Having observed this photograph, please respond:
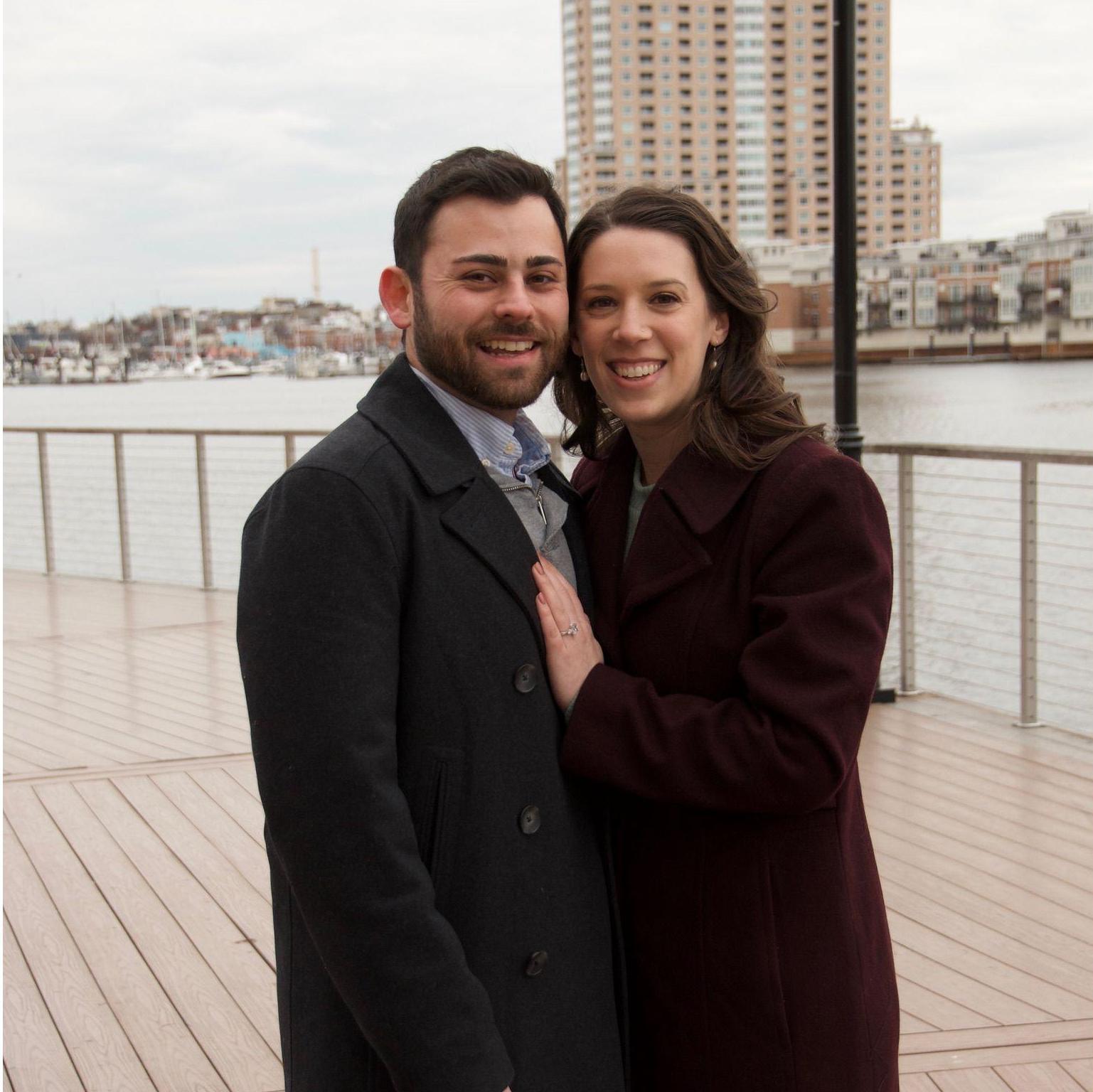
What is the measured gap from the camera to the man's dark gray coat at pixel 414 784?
104 cm

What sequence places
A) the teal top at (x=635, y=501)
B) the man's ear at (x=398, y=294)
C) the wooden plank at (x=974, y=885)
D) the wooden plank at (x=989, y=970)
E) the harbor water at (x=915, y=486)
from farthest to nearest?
the harbor water at (x=915, y=486)
the wooden plank at (x=974, y=885)
the wooden plank at (x=989, y=970)
the teal top at (x=635, y=501)
the man's ear at (x=398, y=294)

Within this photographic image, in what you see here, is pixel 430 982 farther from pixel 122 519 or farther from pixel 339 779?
pixel 122 519

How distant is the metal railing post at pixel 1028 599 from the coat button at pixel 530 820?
304cm

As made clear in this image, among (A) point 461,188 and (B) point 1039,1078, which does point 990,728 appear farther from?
(A) point 461,188

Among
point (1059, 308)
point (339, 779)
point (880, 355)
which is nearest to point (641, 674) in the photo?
point (339, 779)

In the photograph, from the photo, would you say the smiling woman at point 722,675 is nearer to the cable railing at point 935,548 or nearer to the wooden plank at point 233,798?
the wooden plank at point 233,798

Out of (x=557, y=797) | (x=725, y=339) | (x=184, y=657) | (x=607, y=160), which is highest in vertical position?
(x=607, y=160)

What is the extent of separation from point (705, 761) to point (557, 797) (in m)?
0.15

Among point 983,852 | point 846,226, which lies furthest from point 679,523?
point 846,226

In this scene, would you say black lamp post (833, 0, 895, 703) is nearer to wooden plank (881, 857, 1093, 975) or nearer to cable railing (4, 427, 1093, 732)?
cable railing (4, 427, 1093, 732)

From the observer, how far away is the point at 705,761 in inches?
46.8

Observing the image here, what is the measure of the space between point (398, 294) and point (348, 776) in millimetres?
515

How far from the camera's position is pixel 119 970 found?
2482 millimetres

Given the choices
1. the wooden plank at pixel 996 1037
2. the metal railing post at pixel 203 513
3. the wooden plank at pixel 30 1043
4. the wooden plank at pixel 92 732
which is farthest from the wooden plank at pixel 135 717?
the wooden plank at pixel 996 1037
